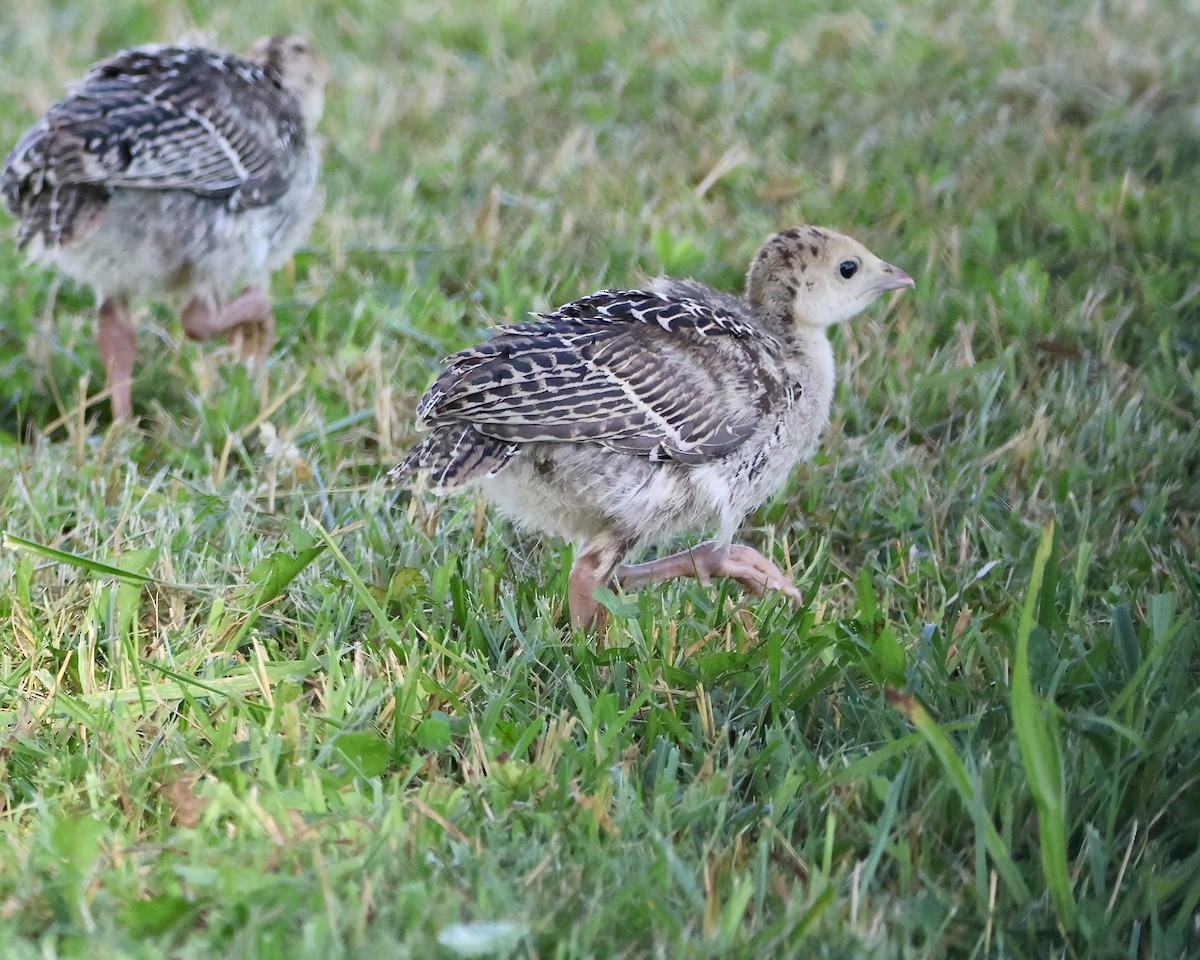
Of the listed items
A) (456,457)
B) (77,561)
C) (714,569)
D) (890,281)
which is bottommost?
(714,569)

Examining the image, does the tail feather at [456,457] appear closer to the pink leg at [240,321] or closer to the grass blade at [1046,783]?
the grass blade at [1046,783]

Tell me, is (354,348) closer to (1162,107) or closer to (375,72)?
(375,72)

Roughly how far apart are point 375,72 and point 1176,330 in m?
4.61

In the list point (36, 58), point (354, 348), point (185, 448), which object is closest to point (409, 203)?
point (354, 348)

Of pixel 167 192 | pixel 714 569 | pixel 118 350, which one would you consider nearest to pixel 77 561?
pixel 714 569

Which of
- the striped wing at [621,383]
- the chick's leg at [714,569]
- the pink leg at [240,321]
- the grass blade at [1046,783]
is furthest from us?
the pink leg at [240,321]

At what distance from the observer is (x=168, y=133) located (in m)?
5.30

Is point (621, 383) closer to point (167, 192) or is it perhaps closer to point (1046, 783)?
point (1046, 783)

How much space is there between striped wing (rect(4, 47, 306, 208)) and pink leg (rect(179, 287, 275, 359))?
1.27 feet

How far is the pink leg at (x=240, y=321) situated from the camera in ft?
17.8

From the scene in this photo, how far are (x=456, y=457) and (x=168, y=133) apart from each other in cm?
233

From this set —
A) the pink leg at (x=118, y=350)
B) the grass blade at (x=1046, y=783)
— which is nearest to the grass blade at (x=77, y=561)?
the pink leg at (x=118, y=350)

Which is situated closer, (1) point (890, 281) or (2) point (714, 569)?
(2) point (714, 569)

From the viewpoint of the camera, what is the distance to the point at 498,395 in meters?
3.72
